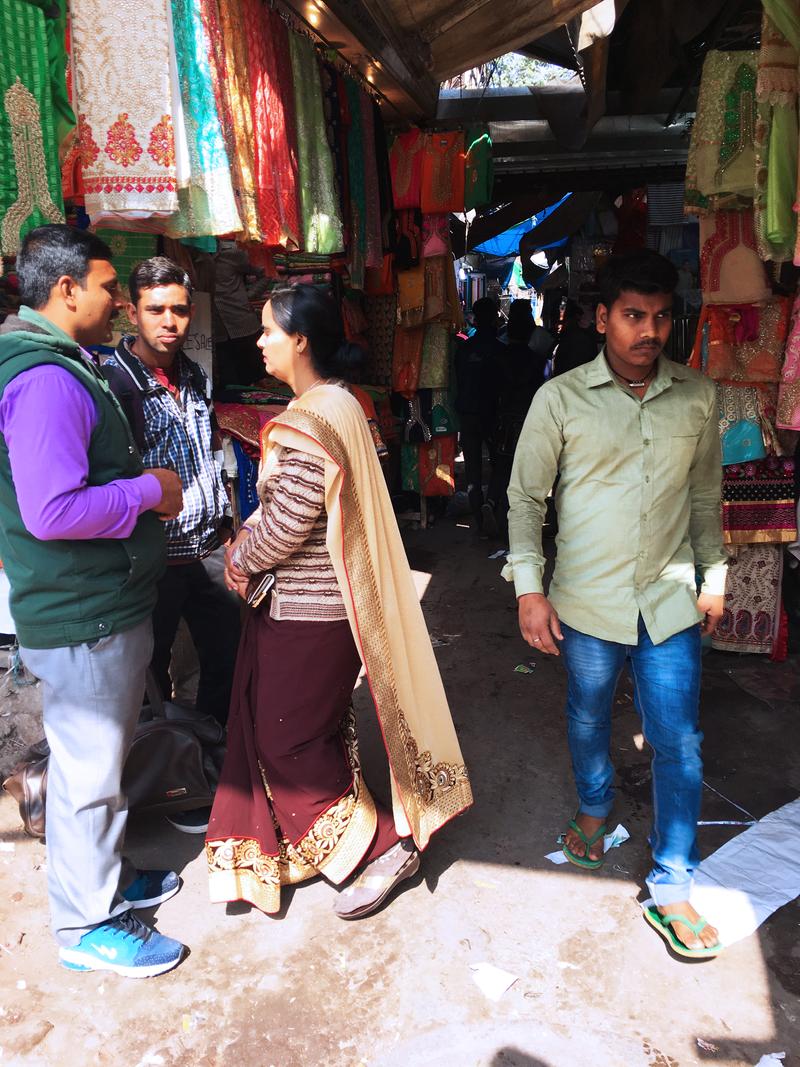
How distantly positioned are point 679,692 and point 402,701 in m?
0.81

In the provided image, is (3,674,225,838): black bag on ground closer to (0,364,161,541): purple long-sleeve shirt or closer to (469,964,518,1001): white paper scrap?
(0,364,161,541): purple long-sleeve shirt

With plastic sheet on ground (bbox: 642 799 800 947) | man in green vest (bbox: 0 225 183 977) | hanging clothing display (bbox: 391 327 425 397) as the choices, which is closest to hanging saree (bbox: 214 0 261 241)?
man in green vest (bbox: 0 225 183 977)

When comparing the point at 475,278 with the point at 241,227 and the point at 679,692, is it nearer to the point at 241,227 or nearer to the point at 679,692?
the point at 241,227

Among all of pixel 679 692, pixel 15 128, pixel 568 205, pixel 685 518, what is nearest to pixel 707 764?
pixel 679 692

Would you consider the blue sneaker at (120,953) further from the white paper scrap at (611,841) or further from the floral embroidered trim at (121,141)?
the floral embroidered trim at (121,141)

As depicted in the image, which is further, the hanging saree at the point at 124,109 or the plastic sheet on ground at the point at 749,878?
the hanging saree at the point at 124,109

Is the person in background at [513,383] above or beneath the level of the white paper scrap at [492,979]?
above

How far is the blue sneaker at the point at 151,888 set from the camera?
2465mm

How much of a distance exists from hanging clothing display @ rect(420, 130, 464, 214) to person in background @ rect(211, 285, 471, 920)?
3.93 metres

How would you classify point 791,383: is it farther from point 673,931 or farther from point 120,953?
point 120,953

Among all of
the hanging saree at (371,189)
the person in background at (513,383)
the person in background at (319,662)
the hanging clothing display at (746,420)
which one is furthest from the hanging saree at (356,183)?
the person in background at (319,662)

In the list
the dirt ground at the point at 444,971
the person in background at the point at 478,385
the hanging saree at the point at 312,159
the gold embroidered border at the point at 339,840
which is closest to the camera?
the dirt ground at the point at 444,971

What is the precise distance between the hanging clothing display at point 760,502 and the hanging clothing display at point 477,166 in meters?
3.16

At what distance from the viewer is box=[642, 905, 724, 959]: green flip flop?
217 centimetres
